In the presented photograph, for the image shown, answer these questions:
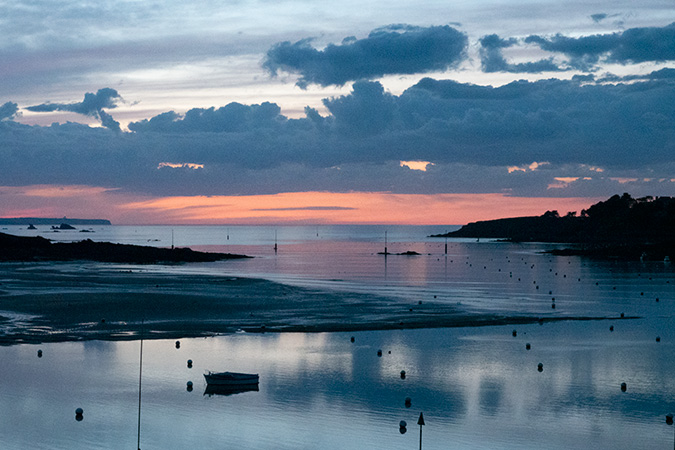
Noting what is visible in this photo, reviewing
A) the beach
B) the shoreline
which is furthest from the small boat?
the shoreline

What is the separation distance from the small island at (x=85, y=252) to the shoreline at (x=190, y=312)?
50.2m

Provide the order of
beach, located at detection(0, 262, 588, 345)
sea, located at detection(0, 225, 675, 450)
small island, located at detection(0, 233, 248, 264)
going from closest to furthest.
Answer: sea, located at detection(0, 225, 675, 450)
beach, located at detection(0, 262, 588, 345)
small island, located at detection(0, 233, 248, 264)

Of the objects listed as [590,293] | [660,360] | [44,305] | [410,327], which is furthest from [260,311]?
[590,293]

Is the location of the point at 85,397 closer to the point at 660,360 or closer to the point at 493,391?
the point at 493,391

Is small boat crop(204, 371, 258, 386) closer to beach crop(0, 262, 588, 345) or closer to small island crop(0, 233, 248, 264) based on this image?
beach crop(0, 262, 588, 345)

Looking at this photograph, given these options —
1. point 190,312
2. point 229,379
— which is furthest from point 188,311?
point 229,379

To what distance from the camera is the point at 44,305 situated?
70.2 meters

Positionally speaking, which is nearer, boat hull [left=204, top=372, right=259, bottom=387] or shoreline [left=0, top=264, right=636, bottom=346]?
boat hull [left=204, top=372, right=259, bottom=387]

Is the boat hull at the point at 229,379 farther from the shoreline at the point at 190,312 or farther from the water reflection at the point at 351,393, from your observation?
the shoreline at the point at 190,312

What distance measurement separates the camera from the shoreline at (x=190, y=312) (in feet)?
193

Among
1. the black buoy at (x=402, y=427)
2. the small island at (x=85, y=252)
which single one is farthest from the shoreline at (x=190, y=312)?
the small island at (x=85, y=252)

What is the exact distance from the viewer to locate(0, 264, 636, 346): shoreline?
193 feet

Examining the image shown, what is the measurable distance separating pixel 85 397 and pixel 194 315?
27.8m

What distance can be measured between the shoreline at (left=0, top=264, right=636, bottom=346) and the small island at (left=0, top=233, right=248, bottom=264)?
5023 centimetres
